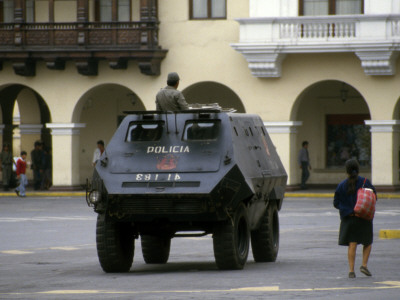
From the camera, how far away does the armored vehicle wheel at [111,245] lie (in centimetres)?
1402

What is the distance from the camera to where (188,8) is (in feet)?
121

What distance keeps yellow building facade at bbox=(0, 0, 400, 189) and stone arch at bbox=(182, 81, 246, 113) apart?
2.4 inches

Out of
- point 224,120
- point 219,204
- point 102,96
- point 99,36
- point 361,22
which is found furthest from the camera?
point 102,96

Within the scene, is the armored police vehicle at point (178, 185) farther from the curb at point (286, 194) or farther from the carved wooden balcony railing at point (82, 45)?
the carved wooden balcony railing at point (82, 45)

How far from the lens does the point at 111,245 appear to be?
14.0 m

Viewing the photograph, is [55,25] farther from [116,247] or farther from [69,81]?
[116,247]

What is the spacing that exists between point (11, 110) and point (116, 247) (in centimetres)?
2953

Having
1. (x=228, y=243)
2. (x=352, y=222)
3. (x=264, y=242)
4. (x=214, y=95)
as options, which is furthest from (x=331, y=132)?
(x=352, y=222)

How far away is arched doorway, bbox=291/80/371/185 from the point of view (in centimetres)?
3966

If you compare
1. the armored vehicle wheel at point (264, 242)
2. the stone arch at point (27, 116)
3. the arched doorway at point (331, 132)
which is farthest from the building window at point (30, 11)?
the armored vehicle wheel at point (264, 242)

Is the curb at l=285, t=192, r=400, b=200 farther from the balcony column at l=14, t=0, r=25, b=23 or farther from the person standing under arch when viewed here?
the balcony column at l=14, t=0, r=25, b=23

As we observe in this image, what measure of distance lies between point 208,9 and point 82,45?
432cm

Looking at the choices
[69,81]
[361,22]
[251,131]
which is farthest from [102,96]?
[251,131]

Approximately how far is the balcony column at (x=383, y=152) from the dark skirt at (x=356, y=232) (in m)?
22.0
